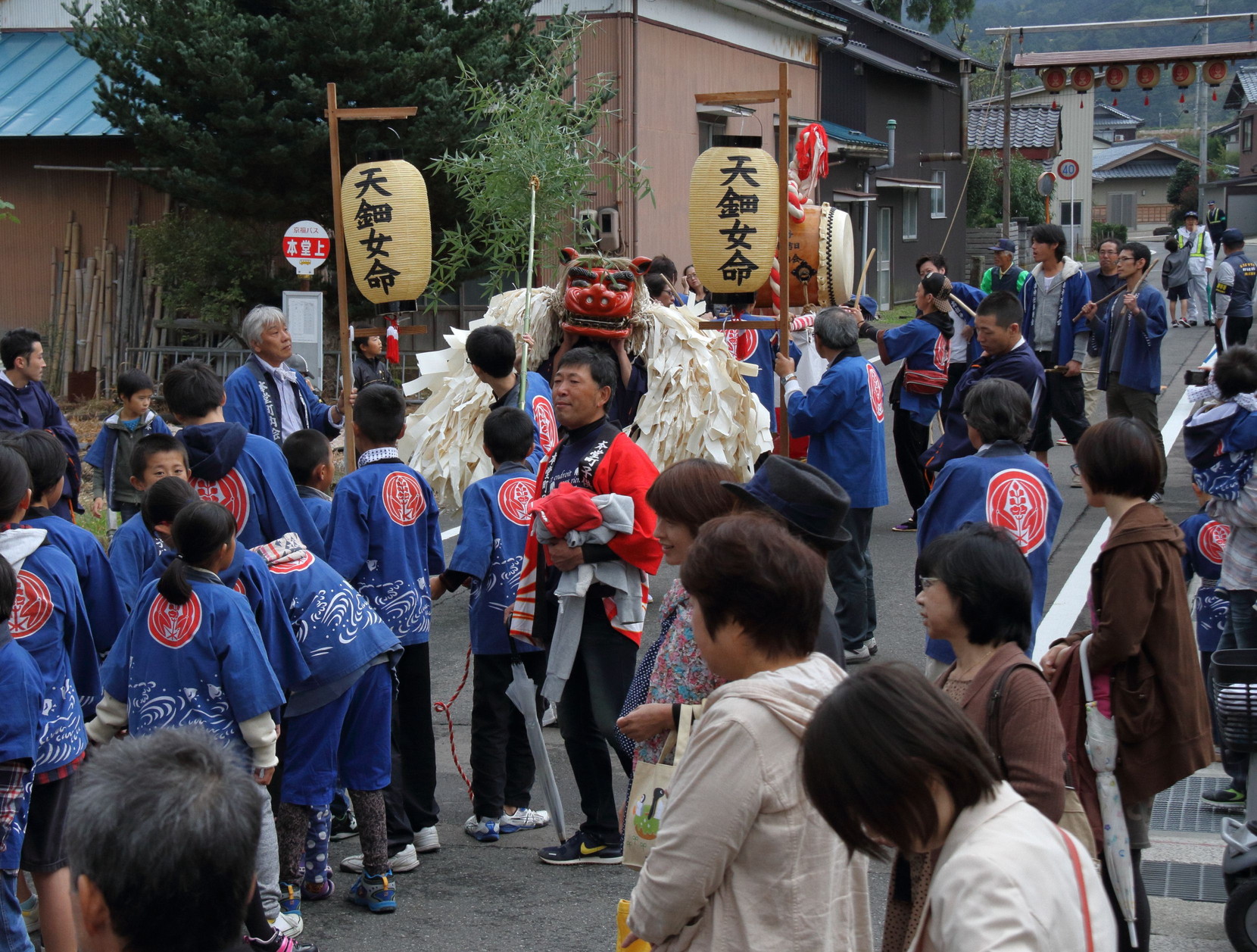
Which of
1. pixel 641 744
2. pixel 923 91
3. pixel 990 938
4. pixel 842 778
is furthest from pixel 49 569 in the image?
pixel 923 91

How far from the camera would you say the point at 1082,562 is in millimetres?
8789

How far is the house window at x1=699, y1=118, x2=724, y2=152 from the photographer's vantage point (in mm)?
20438

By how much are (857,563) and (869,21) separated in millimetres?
27211

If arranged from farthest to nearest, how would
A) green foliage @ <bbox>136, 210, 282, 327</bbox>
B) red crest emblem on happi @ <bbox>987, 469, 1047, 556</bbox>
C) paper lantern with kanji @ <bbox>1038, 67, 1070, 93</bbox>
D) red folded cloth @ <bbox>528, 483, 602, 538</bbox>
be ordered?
paper lantern with kanji @ <bbox>1038, 67, 1070, 93</bbox> → green foliage @ <bbox>136, 210, 282, 327</bbox> → red crest emblem on happi @ <bbox>987, 469, 1047, 556</bbox> → red folded cloth @ <bbox>528, 483, 602, 538</bbox>

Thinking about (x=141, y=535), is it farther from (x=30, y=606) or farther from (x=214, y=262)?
(x=214, y=262)

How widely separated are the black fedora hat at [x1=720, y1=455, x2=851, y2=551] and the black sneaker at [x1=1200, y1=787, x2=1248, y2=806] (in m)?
3.10

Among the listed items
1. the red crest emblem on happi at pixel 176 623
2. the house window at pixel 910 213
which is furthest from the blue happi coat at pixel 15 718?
the house window at pixel 910 213

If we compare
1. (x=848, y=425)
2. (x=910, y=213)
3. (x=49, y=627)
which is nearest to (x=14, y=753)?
(x=49, y=627)

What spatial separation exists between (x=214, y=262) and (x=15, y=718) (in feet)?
43.5

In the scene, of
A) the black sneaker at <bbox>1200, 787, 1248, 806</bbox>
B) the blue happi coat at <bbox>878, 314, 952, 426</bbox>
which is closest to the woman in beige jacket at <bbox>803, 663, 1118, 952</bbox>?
the black sneaker at <bbox>1200, 787, 1248, 806</bbox>

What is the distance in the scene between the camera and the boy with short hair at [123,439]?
7.25 m

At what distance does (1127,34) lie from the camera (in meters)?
102

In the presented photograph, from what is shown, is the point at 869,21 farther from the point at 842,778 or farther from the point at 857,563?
the point at 842,778

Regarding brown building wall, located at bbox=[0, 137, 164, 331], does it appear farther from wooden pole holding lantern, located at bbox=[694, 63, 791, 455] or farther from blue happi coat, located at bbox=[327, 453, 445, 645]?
blue happi coat, located at bbox=[327, 453, 445, 645]
